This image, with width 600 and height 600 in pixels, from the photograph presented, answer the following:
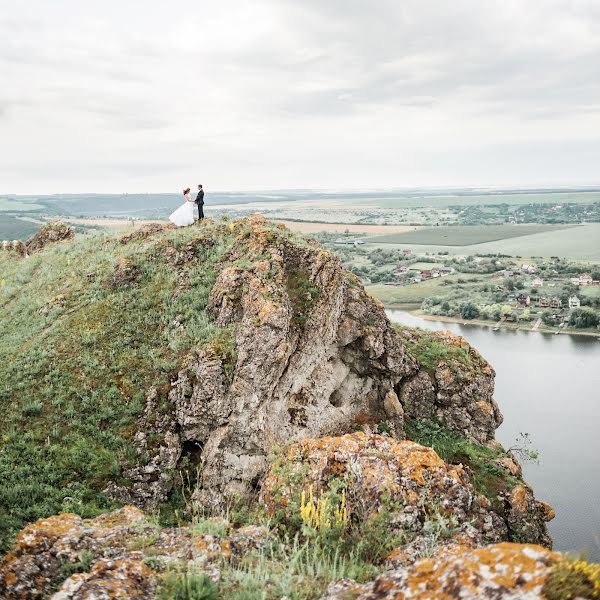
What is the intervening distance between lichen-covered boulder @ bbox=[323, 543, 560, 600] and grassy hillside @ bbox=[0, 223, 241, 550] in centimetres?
511

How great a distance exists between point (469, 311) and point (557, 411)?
30.4m

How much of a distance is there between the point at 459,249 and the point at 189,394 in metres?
127

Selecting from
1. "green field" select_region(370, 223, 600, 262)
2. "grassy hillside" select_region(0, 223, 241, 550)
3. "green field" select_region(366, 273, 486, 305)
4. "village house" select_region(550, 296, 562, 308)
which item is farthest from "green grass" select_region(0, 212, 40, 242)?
"village house" select_region(550, 296, 562, 308)

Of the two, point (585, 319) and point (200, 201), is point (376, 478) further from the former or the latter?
point (585, 319)

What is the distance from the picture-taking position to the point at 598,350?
55.5 meters

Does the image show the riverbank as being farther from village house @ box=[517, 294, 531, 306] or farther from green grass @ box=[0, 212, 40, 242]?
green grass @ box=[0, 212, 40, 242]

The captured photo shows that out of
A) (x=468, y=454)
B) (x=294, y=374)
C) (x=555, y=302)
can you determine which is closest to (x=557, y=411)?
(x=468, y=454)

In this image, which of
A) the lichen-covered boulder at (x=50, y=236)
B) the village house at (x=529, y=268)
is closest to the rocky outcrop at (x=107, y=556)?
the lichen-covered boulder at (x=50, y=236)

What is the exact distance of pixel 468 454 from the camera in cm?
1388

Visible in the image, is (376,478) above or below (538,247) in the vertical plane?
below

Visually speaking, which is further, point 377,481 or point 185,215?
point 185,215

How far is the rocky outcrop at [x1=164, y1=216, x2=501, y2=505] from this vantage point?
11.0 m

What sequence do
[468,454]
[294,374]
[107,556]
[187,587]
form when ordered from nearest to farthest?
[187,587], [107,556], [294,374], [468,454]

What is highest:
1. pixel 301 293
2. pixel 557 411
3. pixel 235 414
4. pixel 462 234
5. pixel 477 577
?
pixel 462 234
